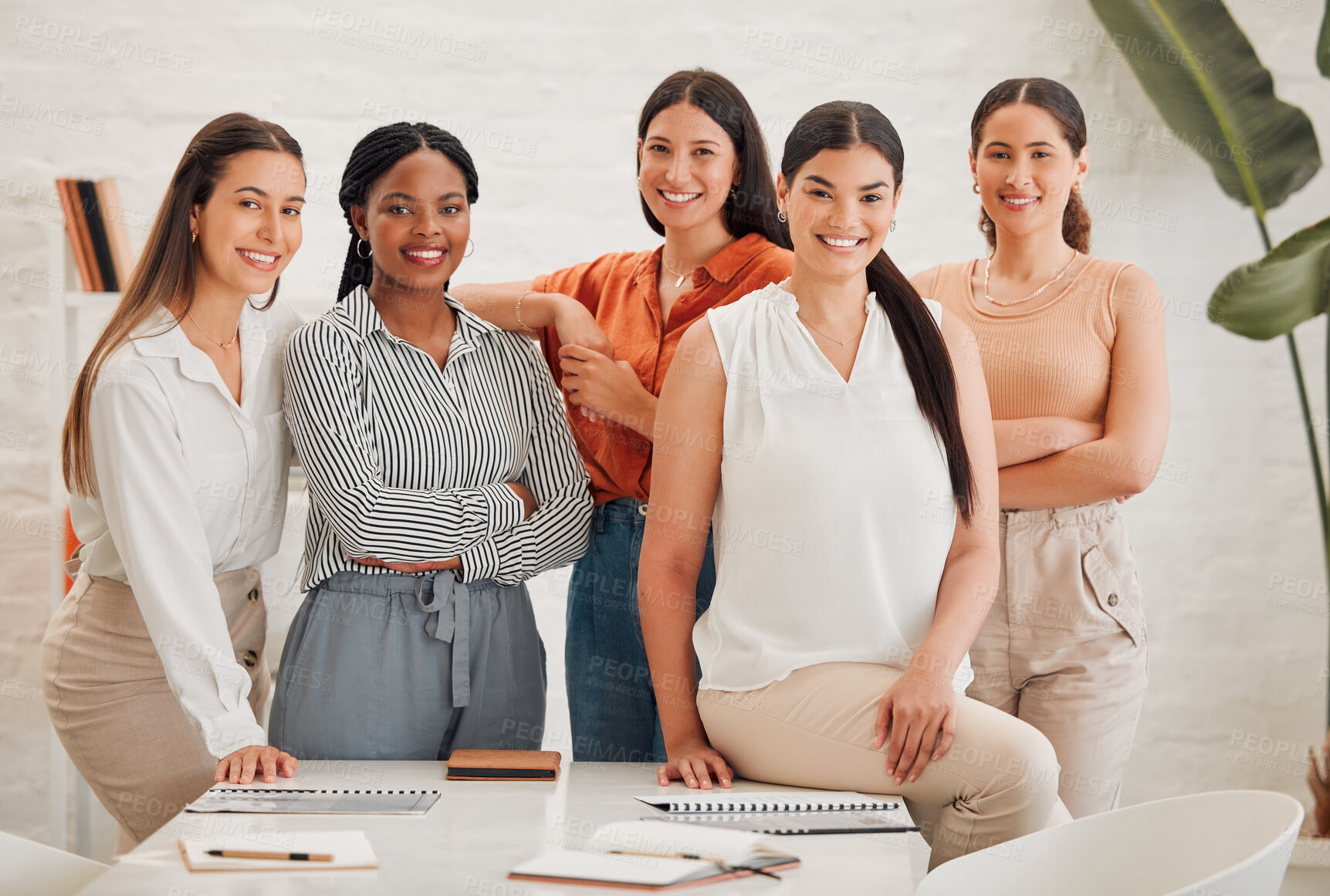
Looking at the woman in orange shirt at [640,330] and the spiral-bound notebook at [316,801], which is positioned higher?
the woman in orange shirt at [640,330]

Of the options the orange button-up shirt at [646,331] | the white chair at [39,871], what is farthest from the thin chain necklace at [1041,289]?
the white chair at [39,871]

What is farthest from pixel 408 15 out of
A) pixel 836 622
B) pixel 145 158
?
pixel 836 622

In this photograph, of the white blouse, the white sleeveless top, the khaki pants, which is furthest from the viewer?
the khaki pants

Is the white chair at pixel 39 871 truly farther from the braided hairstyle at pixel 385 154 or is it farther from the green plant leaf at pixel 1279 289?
the green plant leaf at pixel 1279 289

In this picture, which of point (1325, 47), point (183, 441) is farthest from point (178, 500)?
point (1325, 47)

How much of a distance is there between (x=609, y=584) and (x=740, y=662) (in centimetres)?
54

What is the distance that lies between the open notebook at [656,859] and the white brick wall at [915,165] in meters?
2.11

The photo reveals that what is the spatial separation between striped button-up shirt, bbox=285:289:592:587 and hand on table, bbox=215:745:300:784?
1.08ft

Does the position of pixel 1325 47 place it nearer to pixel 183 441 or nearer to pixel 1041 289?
pixel 1041 289

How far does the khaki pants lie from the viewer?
2.03m

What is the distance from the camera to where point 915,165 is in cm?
362

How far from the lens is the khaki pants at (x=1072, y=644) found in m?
2.03

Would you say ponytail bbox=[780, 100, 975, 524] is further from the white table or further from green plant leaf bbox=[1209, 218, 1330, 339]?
green plant leaf bbox=[1209, 218, 1330, 339]

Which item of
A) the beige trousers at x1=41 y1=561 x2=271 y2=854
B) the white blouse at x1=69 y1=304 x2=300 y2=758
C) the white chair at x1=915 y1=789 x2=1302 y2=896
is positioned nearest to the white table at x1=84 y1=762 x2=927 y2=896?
the white chair at x1=915 y1=789 x2=1302 y2=896
